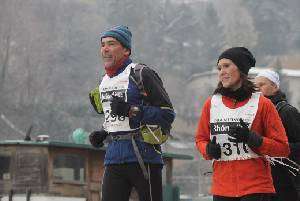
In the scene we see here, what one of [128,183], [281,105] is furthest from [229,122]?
[281,105]

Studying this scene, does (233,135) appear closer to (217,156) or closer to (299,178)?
(217,156)

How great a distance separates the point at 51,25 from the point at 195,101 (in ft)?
67.0

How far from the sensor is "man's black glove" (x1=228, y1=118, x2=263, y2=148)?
226 inches

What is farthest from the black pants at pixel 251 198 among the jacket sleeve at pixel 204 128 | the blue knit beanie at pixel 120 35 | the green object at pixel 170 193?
the green object at pixel 170 193

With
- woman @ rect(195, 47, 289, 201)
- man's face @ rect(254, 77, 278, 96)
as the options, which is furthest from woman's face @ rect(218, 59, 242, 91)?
man's face @ rect(254, 77, 278, 96)

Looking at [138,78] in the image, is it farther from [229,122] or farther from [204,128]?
[229,122]

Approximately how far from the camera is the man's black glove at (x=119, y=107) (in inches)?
249

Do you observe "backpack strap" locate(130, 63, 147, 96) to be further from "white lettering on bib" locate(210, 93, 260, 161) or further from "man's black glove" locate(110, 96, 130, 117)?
"white lettering on bib" locate(210, 93, 260, 161)

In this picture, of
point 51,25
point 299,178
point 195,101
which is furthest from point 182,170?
point 299,178

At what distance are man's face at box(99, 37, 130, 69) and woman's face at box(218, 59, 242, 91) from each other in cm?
93

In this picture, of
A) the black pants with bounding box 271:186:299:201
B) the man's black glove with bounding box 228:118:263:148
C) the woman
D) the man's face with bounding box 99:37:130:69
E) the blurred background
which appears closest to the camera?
the man's black glove with bounding box 228:118:263:148

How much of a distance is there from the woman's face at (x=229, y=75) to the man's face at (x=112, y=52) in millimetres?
933

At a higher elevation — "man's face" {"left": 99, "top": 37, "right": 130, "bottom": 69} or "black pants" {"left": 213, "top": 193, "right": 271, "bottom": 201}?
"man's face" {"left": 99, "top": 37, "right": 130, "bottom": 69}

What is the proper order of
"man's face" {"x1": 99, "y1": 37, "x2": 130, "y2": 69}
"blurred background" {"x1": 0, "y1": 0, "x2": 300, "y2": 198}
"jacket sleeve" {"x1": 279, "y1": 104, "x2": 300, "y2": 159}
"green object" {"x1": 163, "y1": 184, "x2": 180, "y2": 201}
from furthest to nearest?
"blurred background" {"x1": 0, "y1": 0, "x2": 300, "y2": 198} → "green object" {"x1": 163, "y1": 184, "x2": 180, "y2": 201} → "jacket sleeve" {"x1": 279, "y1": 104, "x2": 300, "y2": 159} → "man's face" {"x1": 99, "y1": 37, "x2": 130, "y2": 69}
